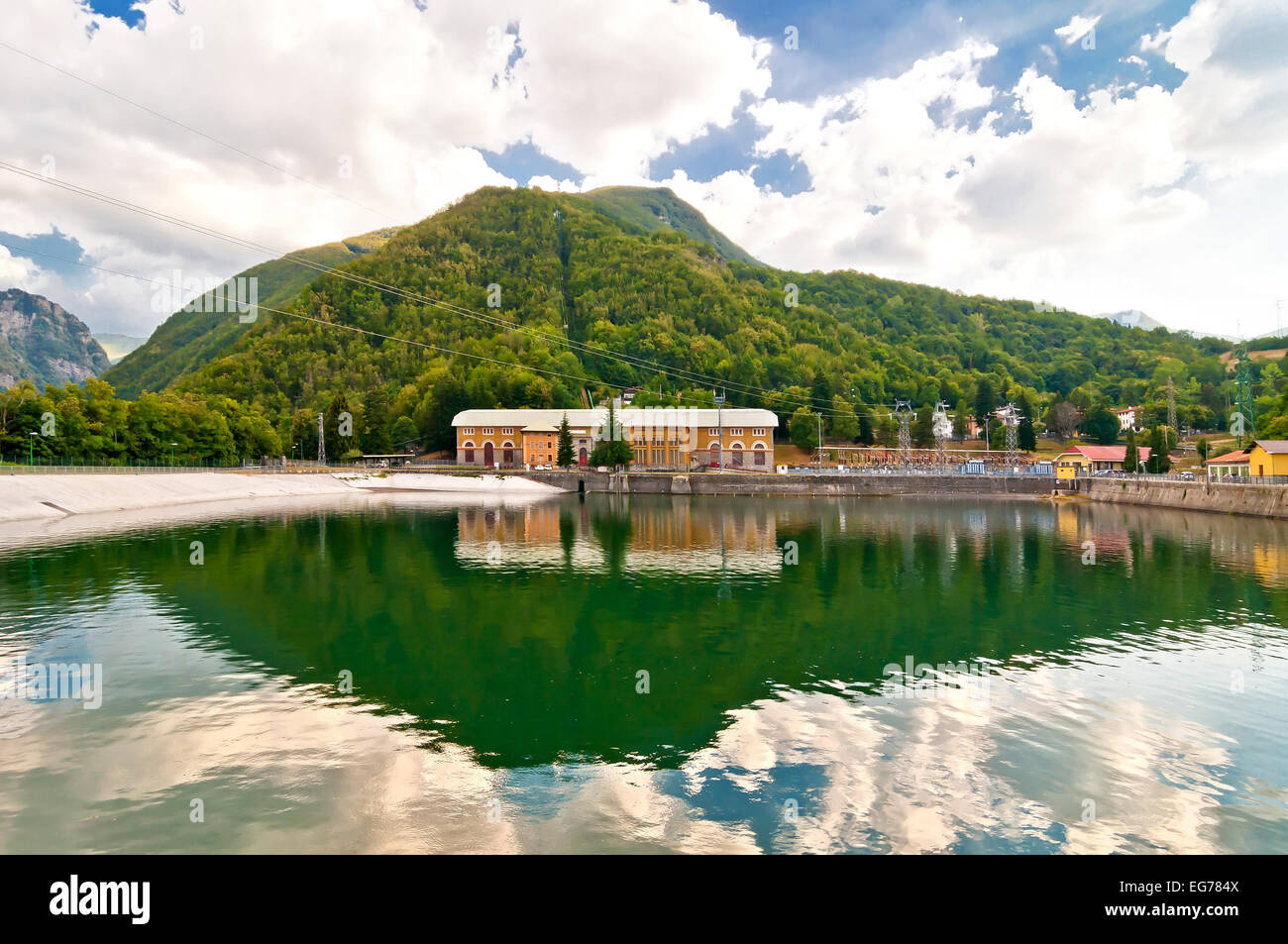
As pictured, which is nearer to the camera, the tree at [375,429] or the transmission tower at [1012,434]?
the tree at [375,429]

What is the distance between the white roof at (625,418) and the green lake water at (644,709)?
82.9 m

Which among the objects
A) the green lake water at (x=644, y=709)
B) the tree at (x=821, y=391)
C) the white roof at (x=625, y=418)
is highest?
the tree at (x=821, y=391)

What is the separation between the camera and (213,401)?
10388 cm

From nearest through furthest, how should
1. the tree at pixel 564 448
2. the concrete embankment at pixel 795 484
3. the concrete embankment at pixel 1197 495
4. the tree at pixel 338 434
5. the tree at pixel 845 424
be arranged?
1. the concrete embankment at pixel 1197 495
2. the concrete embankment at pixel 795 484
3. the tree at pixel 564 448
4. the tree at pixel 338 434
5. the tree at pixel 845 424

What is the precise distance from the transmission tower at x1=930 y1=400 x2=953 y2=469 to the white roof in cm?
3332

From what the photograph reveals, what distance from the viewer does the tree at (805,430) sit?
401 ft

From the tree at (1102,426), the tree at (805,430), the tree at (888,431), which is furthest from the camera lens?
the tree at (1102,426)

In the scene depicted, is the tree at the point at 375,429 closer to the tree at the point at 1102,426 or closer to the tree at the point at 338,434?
the tree at the point at 338,434

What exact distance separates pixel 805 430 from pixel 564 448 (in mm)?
48496

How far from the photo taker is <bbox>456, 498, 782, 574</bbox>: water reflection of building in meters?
29.9

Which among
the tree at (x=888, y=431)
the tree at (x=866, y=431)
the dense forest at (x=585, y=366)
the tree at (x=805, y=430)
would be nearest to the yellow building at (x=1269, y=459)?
the dense forest at (x=585, y=366)

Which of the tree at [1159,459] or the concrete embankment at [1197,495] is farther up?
the tree at [1159,459]
